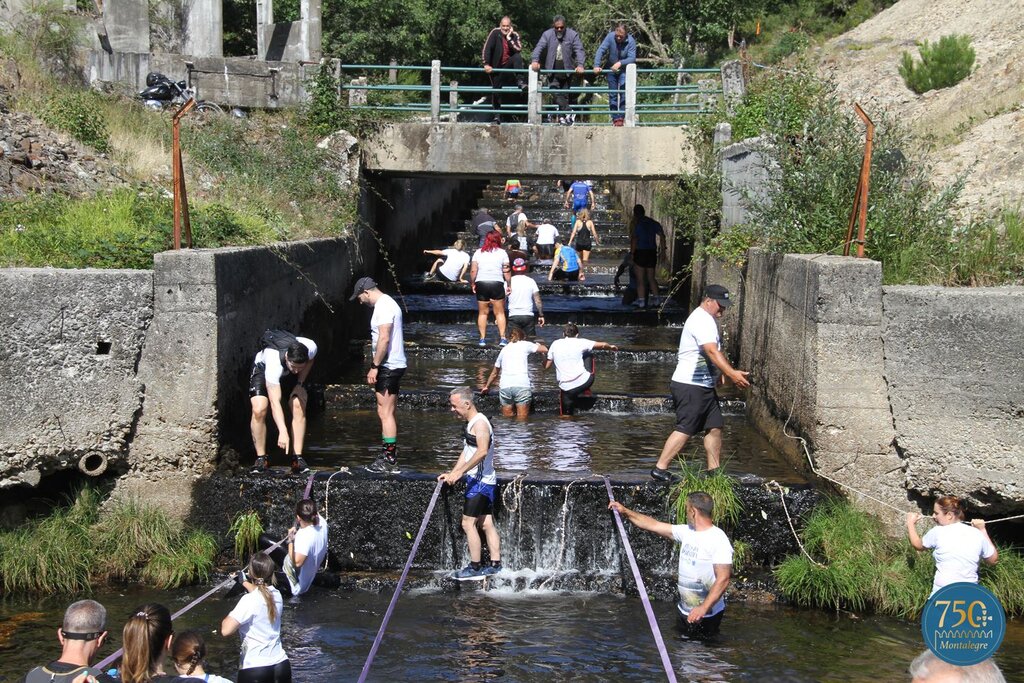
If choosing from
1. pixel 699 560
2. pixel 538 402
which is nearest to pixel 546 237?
pixel 538 402

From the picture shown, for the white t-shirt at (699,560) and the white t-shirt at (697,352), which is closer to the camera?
the white t-shirt at (699,560)

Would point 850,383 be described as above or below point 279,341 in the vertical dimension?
below

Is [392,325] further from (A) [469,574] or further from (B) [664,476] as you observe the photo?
(B) [664,476]

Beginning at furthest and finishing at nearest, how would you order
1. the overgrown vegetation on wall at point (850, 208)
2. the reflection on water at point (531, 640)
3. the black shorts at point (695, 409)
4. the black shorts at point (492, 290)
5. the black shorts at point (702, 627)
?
1. the black shorts at point (492, 290)
2. the overgrown vegetation on wall at point (850, 208)
3. the black shorts at point (695, 409)
4. the black shorts at point (702, 627)
5. the reflection on water at point (531, 640)

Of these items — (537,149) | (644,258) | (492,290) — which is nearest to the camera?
(492,290)

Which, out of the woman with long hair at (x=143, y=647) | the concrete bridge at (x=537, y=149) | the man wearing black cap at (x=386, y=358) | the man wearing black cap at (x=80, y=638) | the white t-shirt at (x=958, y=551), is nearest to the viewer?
the man wearing black cap at (x=80, y=638)

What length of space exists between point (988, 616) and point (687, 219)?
16.4 metres

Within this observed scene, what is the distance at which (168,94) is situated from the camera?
20.2 metres

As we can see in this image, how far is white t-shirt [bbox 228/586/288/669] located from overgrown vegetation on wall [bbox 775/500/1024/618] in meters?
4.72

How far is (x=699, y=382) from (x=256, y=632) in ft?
15.7

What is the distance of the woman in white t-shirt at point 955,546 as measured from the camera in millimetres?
9047

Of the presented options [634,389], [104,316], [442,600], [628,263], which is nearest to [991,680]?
[442,600]

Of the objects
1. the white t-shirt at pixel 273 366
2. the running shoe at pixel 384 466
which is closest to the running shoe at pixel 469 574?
the running shoe at pixel 384 466

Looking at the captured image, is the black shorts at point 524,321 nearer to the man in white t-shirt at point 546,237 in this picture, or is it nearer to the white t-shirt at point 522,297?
the white t-shirt at point 522,297
